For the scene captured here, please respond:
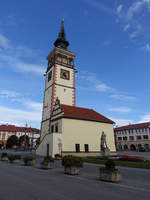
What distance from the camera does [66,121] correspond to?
1161 inches

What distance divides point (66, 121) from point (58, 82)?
12.0 meters

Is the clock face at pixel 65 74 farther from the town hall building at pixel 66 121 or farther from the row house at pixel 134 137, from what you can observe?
the row house at pixel 134 137

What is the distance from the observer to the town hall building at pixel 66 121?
28.7m

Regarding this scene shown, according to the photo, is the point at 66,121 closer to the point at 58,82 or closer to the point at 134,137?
the point at 58,82

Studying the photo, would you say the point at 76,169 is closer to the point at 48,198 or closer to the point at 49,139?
the point at 48,198

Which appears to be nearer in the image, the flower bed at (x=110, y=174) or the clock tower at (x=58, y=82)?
the flower bed at (x=110, y=174)

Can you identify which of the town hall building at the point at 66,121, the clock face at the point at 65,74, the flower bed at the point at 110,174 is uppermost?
the clock face at the point at 65,74

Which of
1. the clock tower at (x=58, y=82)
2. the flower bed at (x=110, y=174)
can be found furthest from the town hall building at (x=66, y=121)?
the flower bed at (x=110, y=174)

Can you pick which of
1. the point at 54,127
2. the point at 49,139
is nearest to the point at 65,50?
the point at 54,127

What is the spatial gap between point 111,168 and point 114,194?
3.01 meters

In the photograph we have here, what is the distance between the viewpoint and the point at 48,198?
604cm

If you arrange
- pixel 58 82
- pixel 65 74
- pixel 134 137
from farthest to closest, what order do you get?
pixel 134 137 < pixel 65 74 < pixel 58 82

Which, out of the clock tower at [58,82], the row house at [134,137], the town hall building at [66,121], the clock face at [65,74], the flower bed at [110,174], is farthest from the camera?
the row house at [134,137]

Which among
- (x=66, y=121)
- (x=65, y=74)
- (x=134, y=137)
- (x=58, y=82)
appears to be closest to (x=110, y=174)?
(x=66, y=121)
